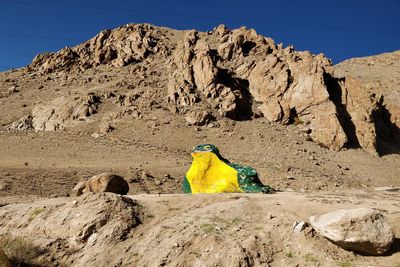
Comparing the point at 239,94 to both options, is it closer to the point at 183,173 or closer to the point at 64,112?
the point at 183,173

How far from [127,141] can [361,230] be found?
2781 centimetres

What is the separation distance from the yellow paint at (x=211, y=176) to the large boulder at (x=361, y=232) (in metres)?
5.01

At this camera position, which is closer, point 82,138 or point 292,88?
point 82,138

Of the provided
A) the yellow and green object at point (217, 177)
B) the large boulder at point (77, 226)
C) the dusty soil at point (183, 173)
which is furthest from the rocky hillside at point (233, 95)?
the large boulder at point (77, 226)

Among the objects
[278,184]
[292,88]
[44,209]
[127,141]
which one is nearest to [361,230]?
[44,209]

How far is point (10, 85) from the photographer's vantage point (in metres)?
51.1

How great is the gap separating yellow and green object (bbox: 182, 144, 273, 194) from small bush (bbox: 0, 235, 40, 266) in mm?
5398

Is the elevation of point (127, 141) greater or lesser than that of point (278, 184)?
greater

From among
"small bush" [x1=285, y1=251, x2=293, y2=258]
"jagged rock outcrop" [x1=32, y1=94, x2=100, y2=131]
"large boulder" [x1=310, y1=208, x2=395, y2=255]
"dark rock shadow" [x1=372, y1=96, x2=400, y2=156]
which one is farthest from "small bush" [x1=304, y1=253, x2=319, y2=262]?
"jagged rock outcrop" [x1=32, y1=94, x2=100, y2=131]

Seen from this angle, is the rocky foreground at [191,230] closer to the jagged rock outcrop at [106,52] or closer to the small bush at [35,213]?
the small bush at [35,213]

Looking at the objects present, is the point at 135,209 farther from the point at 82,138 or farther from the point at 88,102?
the point at 88,102

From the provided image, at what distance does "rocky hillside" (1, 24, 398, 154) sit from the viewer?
3769 cm

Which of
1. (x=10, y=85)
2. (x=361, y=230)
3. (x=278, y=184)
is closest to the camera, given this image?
(x=361, y=230)

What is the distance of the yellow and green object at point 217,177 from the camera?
12.7 m
